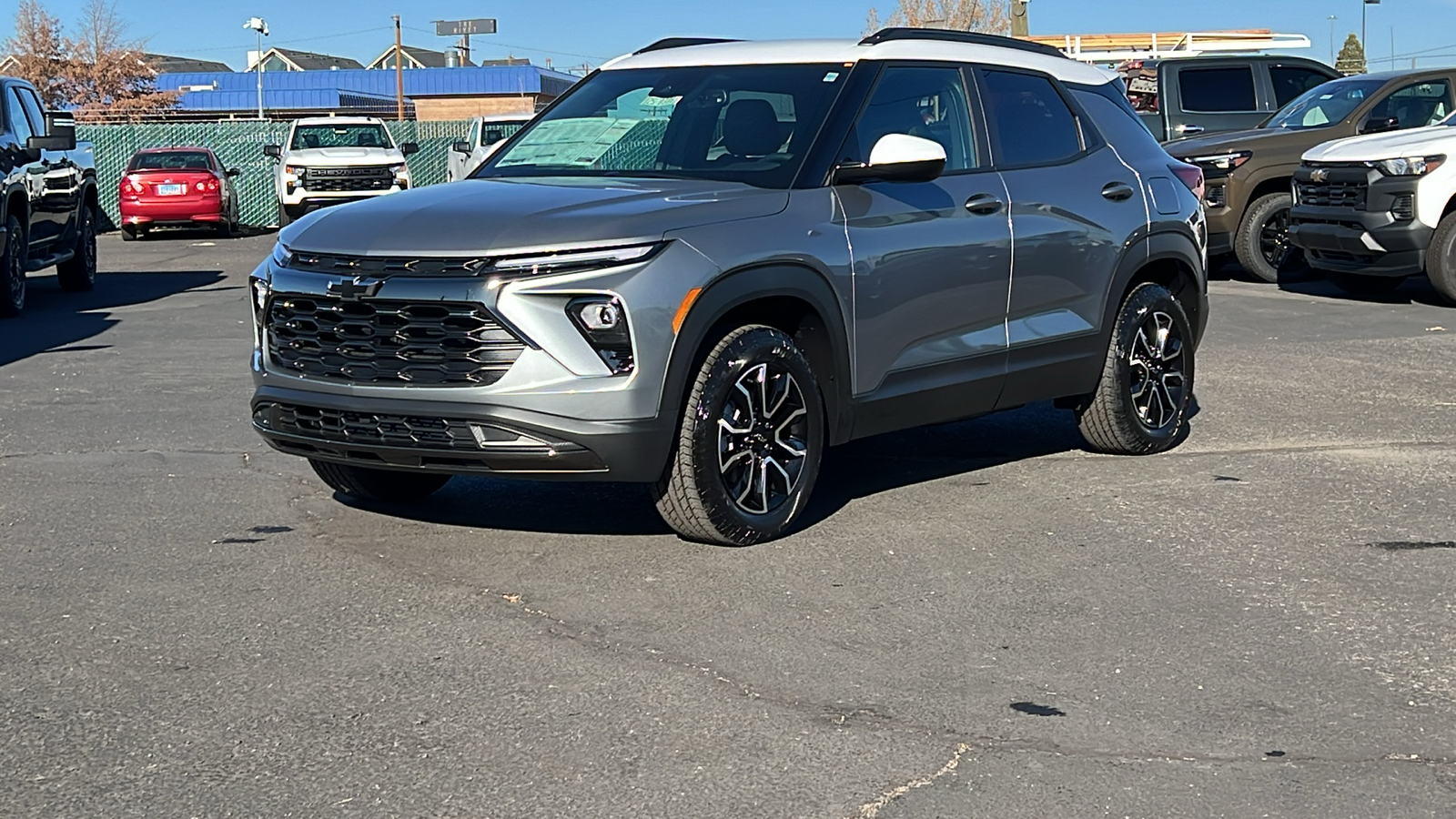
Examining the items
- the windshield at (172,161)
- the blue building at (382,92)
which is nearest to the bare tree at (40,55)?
the blue building at (382,92)

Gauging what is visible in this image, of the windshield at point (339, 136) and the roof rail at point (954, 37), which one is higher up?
the roof rail at point (954, 37)

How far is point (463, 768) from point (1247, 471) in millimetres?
4485

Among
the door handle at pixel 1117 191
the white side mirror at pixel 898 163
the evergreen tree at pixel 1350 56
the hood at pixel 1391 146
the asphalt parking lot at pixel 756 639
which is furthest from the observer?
the evergreen tree at pixel 1350 56

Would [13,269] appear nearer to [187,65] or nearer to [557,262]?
[557,262]

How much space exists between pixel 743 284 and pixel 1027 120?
2147 mm

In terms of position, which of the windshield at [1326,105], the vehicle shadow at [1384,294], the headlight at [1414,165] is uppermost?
the windshield at [1326,105]

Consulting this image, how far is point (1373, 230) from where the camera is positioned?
1398 centimetres

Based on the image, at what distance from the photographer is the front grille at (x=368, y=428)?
5465 mm

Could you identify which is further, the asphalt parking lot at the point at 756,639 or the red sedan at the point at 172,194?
the red sedan at the point at 172,194

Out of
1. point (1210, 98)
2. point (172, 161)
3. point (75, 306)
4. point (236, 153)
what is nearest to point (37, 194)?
point (75, 306)

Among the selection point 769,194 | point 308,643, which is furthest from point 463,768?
point 769,194

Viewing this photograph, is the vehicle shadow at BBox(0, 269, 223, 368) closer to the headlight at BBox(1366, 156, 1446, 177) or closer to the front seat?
the front seat

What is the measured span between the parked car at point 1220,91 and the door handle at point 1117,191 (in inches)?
501

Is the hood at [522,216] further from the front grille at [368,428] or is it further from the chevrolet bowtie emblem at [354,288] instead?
the front grille at [368,428]
